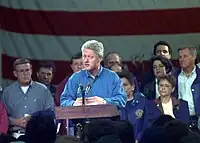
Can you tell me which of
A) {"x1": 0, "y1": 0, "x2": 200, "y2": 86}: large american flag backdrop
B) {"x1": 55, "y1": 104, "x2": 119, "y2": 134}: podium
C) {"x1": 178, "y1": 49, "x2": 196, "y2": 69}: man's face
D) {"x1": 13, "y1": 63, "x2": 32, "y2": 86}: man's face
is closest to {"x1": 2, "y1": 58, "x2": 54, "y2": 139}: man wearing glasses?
{"x1": 13, "y1": 63, "x2": 32, "y2": 86}: man's face

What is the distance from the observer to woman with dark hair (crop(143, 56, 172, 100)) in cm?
768

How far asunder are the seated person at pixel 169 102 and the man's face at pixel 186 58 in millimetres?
452

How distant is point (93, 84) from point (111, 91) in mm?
153

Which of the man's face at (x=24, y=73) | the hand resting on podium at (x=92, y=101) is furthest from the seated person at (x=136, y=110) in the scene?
the man's face at (x=24, y=73)

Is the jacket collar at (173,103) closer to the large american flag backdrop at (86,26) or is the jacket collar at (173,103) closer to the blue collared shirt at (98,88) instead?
Result: the blue collared shirt at (98,88)

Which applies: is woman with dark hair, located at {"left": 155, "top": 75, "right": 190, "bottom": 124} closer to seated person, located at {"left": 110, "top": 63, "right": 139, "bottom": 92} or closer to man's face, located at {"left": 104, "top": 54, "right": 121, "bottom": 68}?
seated person, located at {"left": 110, "top": 63, "right": 139, "bottom": 92}

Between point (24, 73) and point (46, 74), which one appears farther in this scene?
point (46, 74)

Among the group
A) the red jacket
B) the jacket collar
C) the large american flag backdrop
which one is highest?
the large american flag backdrop

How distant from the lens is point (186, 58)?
7.77 metres

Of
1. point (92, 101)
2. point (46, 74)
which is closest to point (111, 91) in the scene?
point (92, 101)

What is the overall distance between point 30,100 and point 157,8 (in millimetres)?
2384

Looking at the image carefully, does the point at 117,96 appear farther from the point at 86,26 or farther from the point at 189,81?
the point at 86,26

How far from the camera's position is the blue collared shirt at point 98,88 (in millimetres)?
6219

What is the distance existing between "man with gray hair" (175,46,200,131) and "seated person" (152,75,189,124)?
250 mm
